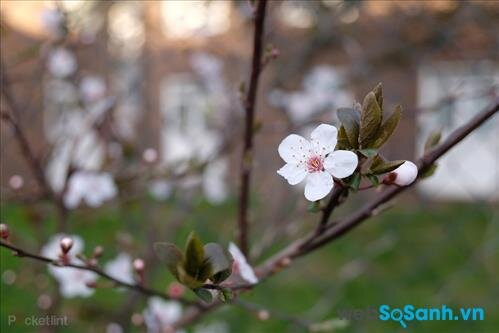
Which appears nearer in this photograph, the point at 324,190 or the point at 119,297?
the point at 324,190

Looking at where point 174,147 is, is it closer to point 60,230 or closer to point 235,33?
point 235,33

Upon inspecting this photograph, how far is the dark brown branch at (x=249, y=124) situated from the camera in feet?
1.49

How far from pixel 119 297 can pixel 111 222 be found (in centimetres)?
26

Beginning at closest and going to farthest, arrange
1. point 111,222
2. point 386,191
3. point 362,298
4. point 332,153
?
point 332,153
point 386,191
point 111,222
point 362,298

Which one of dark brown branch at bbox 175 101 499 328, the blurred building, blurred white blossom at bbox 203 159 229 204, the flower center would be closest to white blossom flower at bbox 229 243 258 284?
dark brown branch at bbox 175 101 499 328

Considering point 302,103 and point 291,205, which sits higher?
point 302,103

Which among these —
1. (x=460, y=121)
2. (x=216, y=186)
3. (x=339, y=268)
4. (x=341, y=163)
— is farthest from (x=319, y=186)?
(x=339, y=268)

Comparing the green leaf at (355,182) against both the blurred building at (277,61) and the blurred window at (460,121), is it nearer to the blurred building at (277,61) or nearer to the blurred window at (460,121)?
the blurred window at (460,121)

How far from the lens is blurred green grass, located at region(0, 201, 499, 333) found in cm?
126

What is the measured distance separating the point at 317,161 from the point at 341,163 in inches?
1.2

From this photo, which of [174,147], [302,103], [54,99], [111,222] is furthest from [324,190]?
[174,147]

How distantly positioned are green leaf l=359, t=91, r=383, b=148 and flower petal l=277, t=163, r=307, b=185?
0.05m

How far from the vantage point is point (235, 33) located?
165 cm

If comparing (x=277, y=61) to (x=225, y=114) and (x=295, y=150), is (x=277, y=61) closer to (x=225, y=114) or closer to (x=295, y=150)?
(x=225, y=114)
